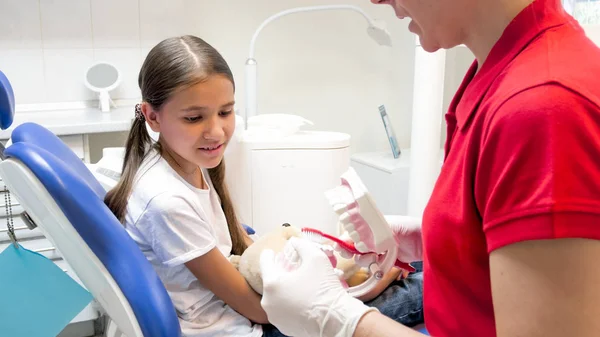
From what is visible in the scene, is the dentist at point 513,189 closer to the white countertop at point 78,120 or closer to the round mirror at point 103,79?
the white countertop at point 78,120

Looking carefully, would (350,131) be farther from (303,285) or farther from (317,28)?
(303,285)

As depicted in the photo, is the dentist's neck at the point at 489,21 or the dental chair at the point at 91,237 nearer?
the dentist's neck at the point at 489,21

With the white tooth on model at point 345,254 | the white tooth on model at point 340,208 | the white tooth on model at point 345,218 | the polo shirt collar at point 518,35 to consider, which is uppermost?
the polo shirt collar at point 518,35

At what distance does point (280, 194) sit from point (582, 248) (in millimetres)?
1551

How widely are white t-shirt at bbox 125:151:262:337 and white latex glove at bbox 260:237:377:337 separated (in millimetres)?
261

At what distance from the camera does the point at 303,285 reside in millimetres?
765

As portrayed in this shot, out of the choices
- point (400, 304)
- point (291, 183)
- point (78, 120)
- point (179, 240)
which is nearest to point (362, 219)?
point (400, 304)

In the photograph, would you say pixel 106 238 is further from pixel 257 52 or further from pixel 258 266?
pixel 257 52

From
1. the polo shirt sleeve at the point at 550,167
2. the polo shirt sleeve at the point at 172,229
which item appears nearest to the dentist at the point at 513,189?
the polo shirt sleeve at the point at 550,167

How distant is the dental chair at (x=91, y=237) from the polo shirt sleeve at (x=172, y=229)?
0.40ft

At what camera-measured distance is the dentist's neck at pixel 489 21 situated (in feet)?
1.90

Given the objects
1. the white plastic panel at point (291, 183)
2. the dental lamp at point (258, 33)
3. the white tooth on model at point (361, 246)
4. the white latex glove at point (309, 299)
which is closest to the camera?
the white latex glove at point (309, 299)

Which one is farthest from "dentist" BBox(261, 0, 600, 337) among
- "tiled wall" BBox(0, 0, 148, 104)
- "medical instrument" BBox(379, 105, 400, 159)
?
"tiled wall" BBox(0, 0, 148, 104)

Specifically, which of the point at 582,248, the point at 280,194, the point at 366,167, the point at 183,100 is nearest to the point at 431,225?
the point at 582,248
